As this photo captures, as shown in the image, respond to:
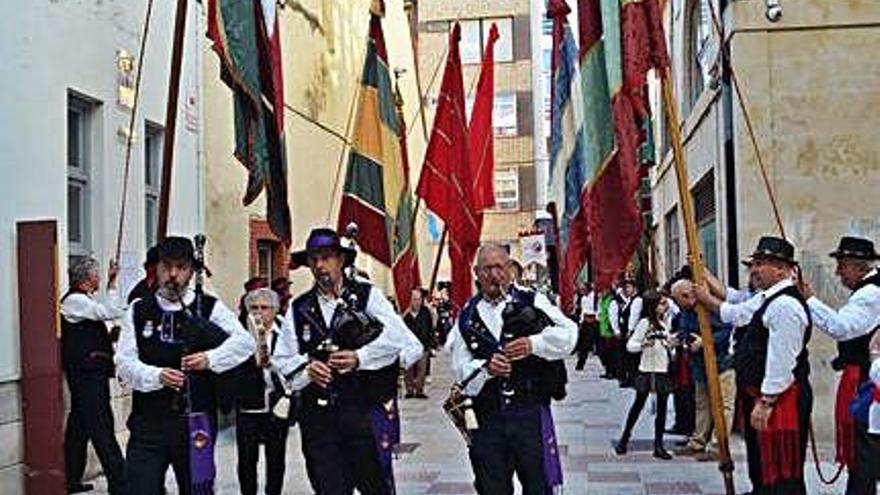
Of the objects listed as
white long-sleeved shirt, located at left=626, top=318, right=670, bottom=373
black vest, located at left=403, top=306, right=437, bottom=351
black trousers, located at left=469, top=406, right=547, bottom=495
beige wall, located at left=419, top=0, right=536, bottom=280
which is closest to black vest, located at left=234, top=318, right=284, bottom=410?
black trousers, located at left=469, top=406, right=547, bottom=495

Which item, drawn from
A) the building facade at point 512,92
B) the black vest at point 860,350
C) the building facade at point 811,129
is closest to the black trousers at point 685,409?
the building facade at point 811,129

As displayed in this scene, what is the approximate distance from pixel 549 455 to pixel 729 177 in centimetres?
797

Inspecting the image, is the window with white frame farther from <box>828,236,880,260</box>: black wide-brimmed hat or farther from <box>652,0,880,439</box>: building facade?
<box>828,236,880,260</box>: black wide-brimmed hat

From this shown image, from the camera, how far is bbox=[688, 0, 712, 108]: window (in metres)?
16.3

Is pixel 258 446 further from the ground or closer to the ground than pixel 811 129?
closer to the ground

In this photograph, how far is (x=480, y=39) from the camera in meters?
46.0

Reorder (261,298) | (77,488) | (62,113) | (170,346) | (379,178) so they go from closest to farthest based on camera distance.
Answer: (170,346) < (261,298) < (77,488) < (62,113) < (379,178)

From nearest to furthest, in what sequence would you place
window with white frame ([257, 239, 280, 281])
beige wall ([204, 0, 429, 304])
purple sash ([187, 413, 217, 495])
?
1. purple sash ([187, 413, 217, 495])
2. beige wall ([204, 0, 429, 304])
3. window with white frame ([257, 239, 280, 281])

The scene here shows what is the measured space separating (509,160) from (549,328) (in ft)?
131

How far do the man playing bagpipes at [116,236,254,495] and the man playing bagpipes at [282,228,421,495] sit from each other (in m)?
0.39

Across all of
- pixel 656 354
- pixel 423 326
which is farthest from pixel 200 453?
pixel 423 326

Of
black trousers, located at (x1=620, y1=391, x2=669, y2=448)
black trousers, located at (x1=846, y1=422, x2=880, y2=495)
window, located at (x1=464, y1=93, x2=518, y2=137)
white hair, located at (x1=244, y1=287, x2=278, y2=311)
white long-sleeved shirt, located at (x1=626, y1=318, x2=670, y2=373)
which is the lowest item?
black trousers, located at (x1=620, y1=391, x2=669, y2=448)

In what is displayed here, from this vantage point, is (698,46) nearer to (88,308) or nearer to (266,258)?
(266,258)

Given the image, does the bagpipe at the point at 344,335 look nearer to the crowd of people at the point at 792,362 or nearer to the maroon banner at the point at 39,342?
the crowd of people at the point at 792,362
